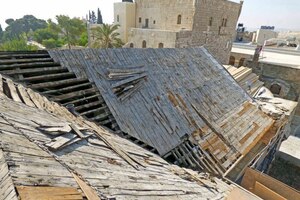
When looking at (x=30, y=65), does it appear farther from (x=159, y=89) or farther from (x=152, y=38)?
(x=152, y=38)

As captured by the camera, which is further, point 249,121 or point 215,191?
point 249,121

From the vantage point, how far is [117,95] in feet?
26.1

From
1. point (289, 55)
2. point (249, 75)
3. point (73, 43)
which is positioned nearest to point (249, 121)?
point (249, 75)

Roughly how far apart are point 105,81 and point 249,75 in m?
20.0

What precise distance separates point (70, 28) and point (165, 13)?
16750mm

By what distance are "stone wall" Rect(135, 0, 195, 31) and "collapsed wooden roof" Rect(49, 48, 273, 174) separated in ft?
52.2

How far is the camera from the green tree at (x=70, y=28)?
115 ft

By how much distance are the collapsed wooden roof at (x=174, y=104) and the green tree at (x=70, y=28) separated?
27785 millimetres

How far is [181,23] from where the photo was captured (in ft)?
88.7

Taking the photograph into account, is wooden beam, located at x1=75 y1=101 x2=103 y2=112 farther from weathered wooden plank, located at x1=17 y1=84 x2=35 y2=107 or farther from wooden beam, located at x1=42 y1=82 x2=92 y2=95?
weathered wooden plank, located at x1=17 y1=84 x2=35 y2=107

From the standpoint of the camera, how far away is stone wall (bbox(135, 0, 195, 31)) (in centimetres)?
2587

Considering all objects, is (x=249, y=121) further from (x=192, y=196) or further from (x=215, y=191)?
(x=192, y=196)

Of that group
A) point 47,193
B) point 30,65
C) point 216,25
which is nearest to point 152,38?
point 216,25

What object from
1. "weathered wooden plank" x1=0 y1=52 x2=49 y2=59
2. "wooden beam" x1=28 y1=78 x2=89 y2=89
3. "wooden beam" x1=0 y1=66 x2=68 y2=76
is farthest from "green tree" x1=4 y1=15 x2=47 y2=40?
"wooden beam" x1=28 y1=78 x2=89 y2=89
